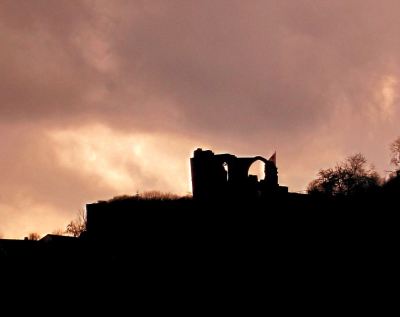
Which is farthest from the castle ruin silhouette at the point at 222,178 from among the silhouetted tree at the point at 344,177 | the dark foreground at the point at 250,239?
the silhouetted tree at the point at 344,177

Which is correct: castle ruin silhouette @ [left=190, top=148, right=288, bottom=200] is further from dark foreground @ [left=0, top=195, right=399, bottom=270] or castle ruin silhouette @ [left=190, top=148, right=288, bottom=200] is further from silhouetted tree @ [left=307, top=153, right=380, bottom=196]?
silhouetted tree @ [left=307, top=153, right=380, bottom=196]

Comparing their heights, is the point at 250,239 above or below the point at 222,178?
below

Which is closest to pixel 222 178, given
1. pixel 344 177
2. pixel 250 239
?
pixel 250 239

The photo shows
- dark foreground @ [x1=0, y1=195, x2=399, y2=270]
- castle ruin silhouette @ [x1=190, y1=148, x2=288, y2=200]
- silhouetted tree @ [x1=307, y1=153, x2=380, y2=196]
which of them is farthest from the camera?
silhouetted tree @ [x1=307, y1=153, x2=380, y2=196]

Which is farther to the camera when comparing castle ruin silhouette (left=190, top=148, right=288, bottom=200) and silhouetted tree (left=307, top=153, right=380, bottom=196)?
silhouetted tree (left=307, top=153, right=380, bottom=196)

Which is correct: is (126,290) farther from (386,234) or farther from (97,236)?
(386,234)

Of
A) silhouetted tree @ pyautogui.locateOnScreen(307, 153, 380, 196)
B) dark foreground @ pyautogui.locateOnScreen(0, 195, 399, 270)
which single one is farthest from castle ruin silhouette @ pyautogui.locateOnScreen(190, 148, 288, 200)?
silhouetted tree @ pyautogui.locateOnScreen(307, 153, 380, 196)

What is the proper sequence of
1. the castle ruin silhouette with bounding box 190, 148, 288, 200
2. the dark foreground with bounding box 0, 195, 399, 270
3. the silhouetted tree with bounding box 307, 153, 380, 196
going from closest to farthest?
the dark foreground with bounding box 0, 195, 399, 270, the castle ruin silhouette with bounding box 190, 148, 288, 200, the silhouetted tree with bounding box 307, 153, 380, 196

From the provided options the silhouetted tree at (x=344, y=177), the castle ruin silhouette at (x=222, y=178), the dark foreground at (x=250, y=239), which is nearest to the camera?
the dark foreground at (x=250, y=239)

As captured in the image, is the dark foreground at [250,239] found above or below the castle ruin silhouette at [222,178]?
below

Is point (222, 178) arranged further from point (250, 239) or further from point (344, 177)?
point (344, 177)

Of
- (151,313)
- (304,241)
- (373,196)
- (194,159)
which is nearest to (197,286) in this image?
(151,313)

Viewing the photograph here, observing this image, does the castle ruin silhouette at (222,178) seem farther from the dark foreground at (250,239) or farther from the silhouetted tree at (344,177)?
the silhouetted tree at (344,177)

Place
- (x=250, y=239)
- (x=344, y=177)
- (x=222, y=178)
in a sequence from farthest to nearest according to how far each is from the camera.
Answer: (x=344, y=177), (x=222, y=178), (x=250, y=239)
